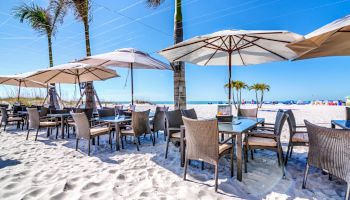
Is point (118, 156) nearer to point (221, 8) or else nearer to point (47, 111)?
point (47, 111)

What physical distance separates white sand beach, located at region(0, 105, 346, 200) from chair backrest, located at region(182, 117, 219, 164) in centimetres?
37

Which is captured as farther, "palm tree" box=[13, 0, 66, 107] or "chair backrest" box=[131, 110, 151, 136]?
"palm tree" box=[13, 0, 66, 107]

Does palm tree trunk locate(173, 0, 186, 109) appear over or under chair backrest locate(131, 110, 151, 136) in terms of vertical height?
over

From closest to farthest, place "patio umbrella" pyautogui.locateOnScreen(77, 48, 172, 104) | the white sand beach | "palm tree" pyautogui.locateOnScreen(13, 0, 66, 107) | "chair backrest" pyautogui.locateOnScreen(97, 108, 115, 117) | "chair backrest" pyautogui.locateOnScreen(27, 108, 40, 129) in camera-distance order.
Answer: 1. the white sand beach
2. "patio umbrella" pyautogui.locateOnScreen(77, 48, 172, 104)
3. "chair backrest" pyautogui.locateOnScreen(27, 108, 40, 129)
4. "chair backrest" pyautogui.locateOnScreen(97, 108, 115, 117)
5. "palm tree" pyautogui.locateOnScreen(13, 0, 66, 107)

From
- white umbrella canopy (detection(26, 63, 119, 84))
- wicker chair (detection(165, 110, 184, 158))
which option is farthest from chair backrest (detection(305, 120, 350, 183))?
white umbrella canopy (detection(26, 63, 119, 84))

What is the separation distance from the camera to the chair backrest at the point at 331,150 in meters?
1.91

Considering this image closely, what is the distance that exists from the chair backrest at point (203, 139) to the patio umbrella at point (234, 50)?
145 centimetres

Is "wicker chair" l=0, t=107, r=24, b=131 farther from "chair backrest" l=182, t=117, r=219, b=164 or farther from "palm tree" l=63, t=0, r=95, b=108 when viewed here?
"chair backrest" l=182, t=117, r=219, b=164

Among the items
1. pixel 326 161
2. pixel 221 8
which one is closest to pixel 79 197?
pixel 326 161

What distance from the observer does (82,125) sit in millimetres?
3994

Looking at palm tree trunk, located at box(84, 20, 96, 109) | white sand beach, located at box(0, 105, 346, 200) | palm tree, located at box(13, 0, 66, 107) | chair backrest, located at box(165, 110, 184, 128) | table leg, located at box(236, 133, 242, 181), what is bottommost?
white sand beach, located at box(0, 105, 346, 200)

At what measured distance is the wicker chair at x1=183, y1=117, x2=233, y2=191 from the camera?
92.9 inches

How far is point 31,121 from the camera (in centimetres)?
528

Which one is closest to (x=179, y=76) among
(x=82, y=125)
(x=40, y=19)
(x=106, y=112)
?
(x=106, y=112)
